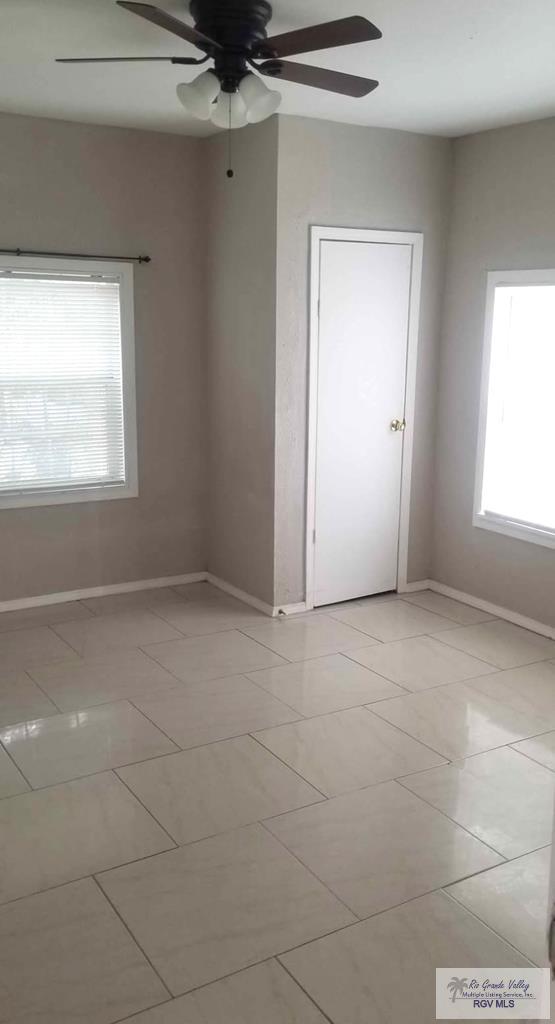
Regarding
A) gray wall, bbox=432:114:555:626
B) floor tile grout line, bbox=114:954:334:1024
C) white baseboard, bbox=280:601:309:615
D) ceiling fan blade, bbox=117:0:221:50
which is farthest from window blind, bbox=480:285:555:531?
floor tile grout line, bbox=114:954:334:1024

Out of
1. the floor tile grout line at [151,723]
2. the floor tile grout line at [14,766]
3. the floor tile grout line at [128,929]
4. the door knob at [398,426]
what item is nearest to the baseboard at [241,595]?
the floor tile grout line at [151,723]

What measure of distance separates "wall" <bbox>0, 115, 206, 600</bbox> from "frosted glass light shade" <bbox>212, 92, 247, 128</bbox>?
1.60 metres

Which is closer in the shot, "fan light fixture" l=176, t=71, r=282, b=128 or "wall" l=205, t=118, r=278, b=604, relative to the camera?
"fan light fixture" l=176, t=71, r=282, b=128

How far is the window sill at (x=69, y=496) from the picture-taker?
461 cm

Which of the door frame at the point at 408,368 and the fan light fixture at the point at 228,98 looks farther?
the door frame at the point at 408,368

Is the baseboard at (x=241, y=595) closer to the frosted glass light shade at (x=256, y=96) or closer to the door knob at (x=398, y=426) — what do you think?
the door knob at (x=398, y=426)

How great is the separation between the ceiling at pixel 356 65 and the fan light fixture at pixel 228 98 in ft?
0.79

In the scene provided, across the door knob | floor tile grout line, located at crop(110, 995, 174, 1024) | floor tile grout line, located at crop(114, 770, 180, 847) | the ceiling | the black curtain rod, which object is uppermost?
the ceiling

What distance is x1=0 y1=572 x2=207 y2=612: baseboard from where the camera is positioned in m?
4.73

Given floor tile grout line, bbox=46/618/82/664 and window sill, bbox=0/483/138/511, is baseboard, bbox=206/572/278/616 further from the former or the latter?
floor tile grout line, bbox=46/618/82/664

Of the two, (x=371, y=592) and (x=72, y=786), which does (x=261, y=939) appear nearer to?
(x=72, y=786)

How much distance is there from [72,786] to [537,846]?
1.55 metres

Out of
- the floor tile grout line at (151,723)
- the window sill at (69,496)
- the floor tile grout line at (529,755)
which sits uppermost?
the window sill at (69,496)

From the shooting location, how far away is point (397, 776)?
3082 millimetres
